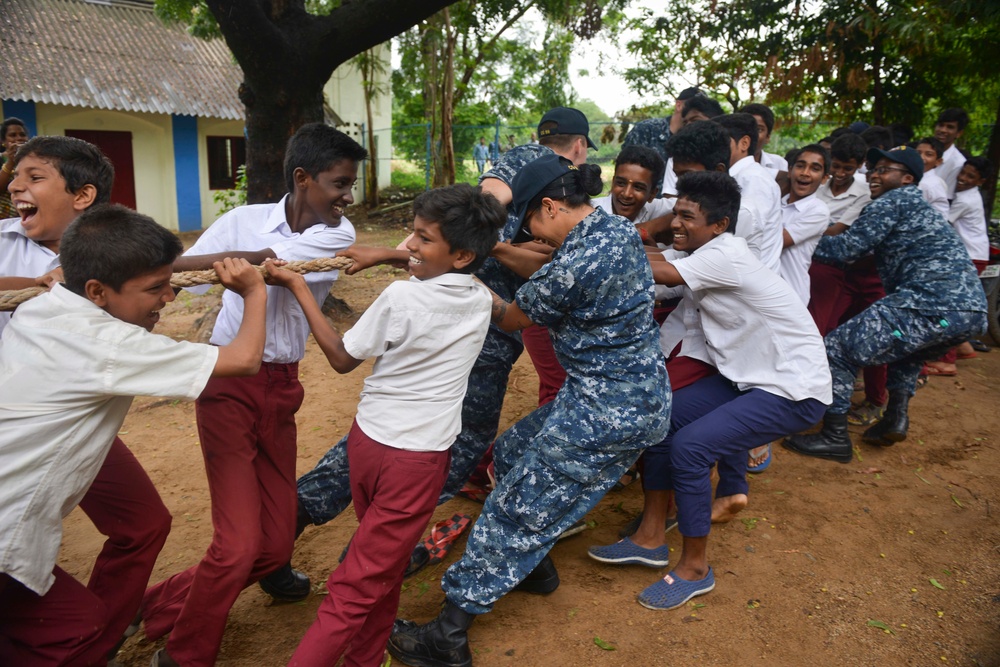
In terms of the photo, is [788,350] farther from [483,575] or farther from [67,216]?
[67,216]

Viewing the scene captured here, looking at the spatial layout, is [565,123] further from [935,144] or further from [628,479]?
[935,144]

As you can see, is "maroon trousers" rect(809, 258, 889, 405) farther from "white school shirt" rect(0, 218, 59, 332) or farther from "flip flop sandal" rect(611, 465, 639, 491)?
"white school shirt" rect(0, 218, 59, 332)

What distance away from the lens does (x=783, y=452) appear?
4.68 metres

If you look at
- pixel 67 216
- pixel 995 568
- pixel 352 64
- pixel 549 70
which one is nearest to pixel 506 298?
pixel 67 216

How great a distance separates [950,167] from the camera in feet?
21.8

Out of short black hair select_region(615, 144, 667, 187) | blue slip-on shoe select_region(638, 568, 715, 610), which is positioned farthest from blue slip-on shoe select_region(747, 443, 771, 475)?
short black hair select_region(615, 144, 667, 187)

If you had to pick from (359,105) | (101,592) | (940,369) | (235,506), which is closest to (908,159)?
(940,369)

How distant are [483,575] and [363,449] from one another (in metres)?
0.69

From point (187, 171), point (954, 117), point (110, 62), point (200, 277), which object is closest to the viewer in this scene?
point (200, 277)

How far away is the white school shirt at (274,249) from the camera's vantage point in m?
2.62

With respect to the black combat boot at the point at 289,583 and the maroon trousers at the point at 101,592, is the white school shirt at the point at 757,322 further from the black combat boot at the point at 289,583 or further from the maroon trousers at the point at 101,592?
the maroon trousers at the point at 101,592

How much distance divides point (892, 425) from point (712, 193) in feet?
8.20

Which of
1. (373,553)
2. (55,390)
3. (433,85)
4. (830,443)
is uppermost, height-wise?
(433,85)

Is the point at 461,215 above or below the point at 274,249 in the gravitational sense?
above
